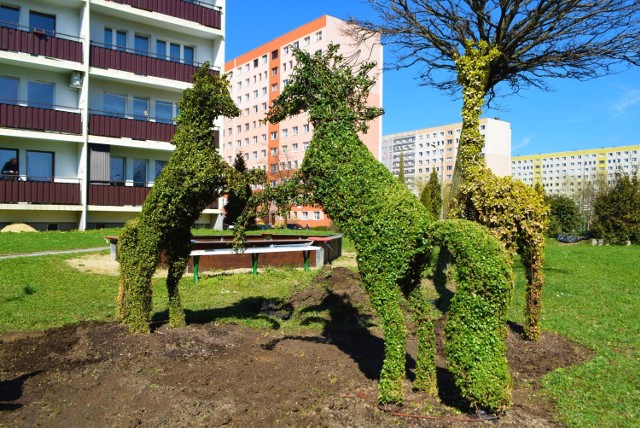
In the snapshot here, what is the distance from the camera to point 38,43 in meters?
20.4

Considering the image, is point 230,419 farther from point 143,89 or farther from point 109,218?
point 143,89

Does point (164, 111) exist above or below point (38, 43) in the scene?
below

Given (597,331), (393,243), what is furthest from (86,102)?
(597,331)

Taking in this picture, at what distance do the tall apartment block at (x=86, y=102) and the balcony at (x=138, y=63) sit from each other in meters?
0.05

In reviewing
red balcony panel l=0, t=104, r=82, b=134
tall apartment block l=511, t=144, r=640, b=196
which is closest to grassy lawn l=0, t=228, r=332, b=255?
red balcony panel l=0, t=104, r=82, b=134

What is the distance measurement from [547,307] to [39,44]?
72.5 feet

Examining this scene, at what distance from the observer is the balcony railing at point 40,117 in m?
19.6

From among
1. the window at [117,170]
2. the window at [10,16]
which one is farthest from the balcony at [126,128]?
the window at [10,16]

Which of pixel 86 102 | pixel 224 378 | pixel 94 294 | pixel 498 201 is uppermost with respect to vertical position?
pixel 86 102

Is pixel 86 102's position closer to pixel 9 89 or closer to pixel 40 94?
pixel 40 94

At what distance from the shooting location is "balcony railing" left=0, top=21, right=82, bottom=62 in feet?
65.1

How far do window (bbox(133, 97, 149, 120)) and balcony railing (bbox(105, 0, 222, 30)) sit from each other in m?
4.46

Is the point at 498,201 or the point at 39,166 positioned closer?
the point at 498,201

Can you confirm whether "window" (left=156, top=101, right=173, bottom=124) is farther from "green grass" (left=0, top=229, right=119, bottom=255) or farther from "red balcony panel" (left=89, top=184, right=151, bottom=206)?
"green grass" (left=0, top=229, right=119, bottom=255)
